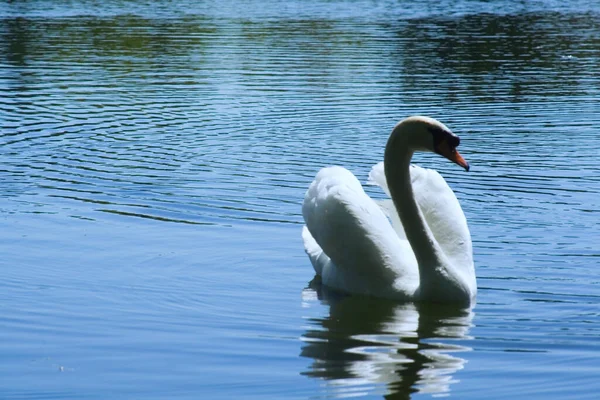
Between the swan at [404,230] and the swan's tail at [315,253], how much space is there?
20cm

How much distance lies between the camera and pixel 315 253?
384 inches

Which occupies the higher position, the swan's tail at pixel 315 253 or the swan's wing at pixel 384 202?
the swan's wing at pixel 384 202

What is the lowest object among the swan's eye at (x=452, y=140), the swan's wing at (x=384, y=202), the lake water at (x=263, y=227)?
the lake water at (x=263, y=227)

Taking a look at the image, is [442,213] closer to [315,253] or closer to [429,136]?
[429,136]

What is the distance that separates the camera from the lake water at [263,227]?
7293mm

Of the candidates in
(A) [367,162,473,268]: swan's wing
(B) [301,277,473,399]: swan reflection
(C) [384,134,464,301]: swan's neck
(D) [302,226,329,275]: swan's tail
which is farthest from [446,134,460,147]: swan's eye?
(D) [302,226,329,275]: swan's tail

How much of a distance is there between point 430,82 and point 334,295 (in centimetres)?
1388

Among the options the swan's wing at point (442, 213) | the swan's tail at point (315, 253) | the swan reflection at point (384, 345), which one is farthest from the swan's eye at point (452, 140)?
the swan's tail at point (315, 253)

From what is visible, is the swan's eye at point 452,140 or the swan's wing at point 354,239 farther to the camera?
the swan's wing at point 354,239

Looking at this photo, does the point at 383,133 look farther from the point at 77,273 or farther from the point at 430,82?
the point at 77,273

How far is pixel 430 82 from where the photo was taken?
22656 millimetres

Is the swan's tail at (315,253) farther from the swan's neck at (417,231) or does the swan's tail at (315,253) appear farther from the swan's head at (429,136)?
the swan's head at (429,136)

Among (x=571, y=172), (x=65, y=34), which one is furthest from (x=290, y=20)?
(x=571, y=172)

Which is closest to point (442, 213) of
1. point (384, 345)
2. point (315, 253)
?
point (315, 253)
